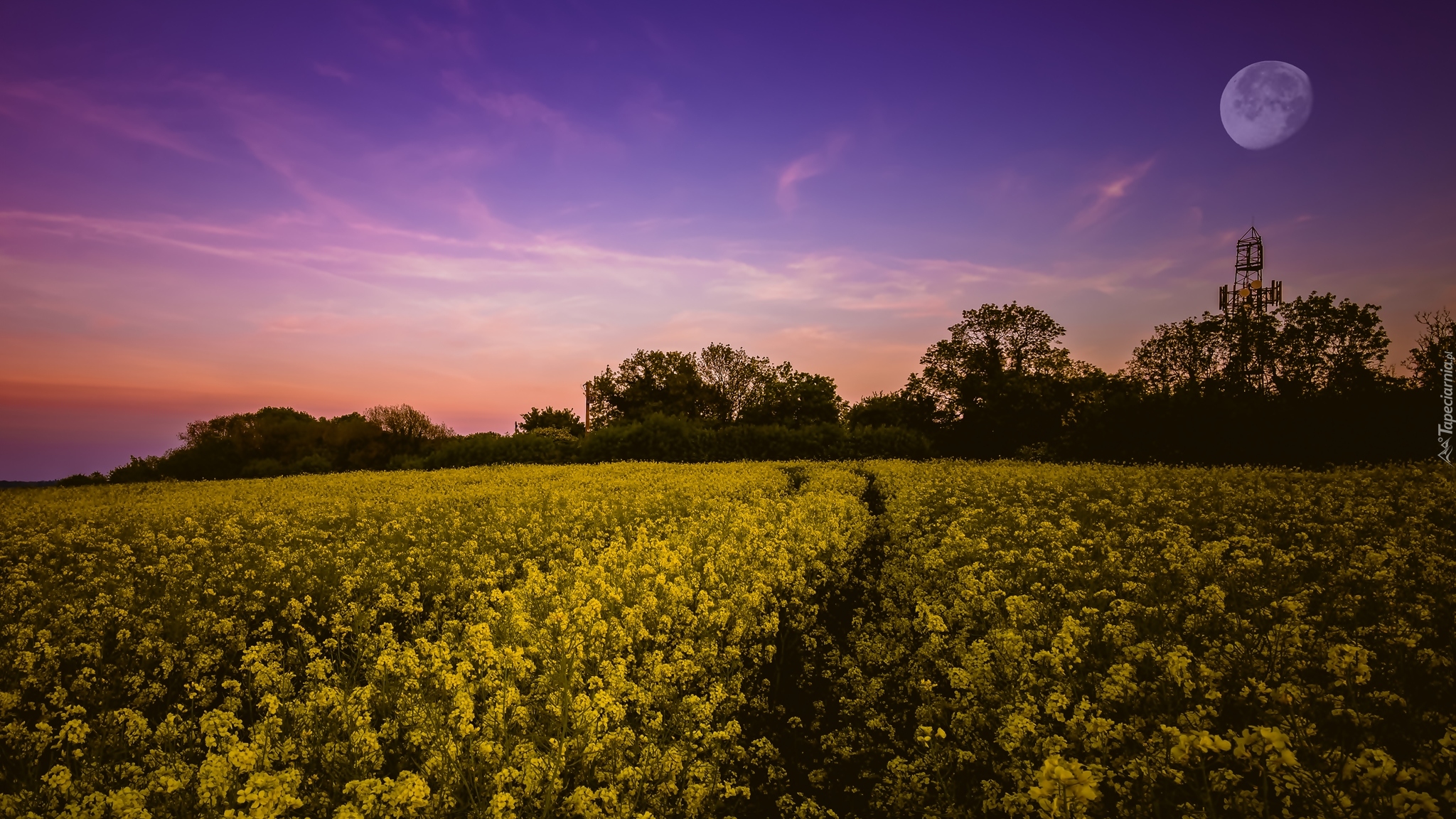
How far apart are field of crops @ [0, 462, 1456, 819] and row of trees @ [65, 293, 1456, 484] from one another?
2626cm

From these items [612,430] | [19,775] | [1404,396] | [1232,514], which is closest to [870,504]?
[1232,514]

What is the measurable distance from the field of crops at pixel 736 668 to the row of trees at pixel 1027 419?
86.2 ft

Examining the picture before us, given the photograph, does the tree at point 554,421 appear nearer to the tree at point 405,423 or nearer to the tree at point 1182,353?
the tree at point 405,423

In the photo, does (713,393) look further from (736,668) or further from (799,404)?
(736,668)

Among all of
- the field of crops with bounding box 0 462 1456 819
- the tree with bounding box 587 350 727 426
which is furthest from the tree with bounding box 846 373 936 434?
the field of crops with bounding box 0 462 1456 819

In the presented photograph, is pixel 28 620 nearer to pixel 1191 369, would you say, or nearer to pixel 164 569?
pixel 164 569

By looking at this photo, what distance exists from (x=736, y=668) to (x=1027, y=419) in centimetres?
4225

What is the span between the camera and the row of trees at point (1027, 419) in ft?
103

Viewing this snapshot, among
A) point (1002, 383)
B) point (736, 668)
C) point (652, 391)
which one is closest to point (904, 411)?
point (1002, 383)

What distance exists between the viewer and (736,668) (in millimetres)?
6270

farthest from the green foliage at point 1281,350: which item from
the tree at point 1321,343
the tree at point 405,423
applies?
the tree at point 405,423

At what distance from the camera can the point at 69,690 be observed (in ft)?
18.6

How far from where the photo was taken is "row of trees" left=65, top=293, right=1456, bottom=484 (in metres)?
31.4

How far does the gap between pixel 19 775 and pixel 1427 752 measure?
378 inches
